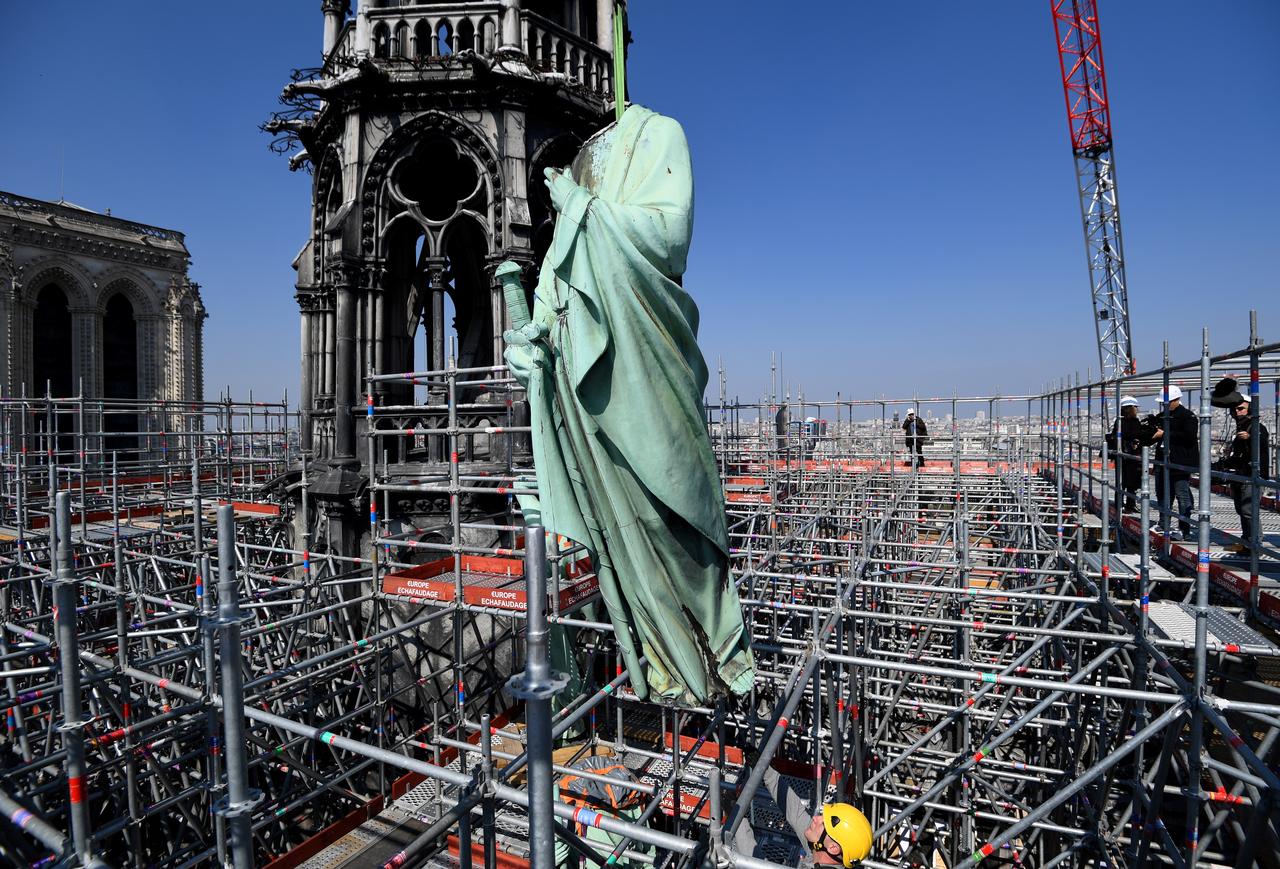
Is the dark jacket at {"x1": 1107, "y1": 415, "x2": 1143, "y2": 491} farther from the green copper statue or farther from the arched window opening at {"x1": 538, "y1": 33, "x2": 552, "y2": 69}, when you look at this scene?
the arched window opening at {"x1": 538, "y1": 33, "x2": 552, "y2": 69}

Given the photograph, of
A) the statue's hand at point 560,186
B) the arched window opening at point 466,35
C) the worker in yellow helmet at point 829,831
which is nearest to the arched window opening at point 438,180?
the arched window opening at point 466,35

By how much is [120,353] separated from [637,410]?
37.7 meters

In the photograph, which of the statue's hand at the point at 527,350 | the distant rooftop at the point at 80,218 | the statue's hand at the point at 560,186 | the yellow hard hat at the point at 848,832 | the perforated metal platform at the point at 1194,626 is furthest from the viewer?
the distant rooftop at the point at 80,218

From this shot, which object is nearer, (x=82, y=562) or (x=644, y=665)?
(x=644, y=665)

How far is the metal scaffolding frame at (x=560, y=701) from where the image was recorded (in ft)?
10.8

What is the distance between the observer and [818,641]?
4.58 metres

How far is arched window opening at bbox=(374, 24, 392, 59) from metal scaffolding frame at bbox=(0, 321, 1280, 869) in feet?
19.1

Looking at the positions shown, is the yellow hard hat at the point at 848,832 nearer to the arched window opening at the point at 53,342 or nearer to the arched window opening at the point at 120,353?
the arched window opening at the point at 53,342

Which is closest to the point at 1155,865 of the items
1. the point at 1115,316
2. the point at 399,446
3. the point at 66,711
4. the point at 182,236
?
the point at 66,711

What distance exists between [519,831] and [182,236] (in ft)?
128

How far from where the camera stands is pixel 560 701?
6.35 m

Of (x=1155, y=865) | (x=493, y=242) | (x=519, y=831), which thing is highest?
(x=493, y=242)

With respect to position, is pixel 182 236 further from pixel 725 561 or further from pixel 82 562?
pixel 725 561

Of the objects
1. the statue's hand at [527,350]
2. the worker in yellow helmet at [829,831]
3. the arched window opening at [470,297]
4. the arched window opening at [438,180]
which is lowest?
the worker in yellow helmet at [829,831]
